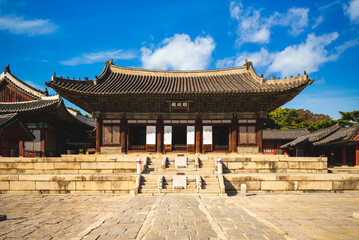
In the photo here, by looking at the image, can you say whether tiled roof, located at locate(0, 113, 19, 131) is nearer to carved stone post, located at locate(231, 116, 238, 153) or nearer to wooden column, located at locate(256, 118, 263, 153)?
carved stone post, located at locate(231, 116, 238, 153)

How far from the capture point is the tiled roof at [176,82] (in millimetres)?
16969

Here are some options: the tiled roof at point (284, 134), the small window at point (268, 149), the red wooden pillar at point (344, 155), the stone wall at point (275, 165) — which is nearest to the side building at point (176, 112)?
the stone wall at point (275, 165)

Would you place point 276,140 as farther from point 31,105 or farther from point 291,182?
point 31,105

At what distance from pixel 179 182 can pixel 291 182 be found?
21.3ft

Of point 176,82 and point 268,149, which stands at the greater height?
point 176,82

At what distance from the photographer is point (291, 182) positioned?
12.4 meters

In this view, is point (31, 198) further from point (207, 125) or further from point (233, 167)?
point (207, 125)

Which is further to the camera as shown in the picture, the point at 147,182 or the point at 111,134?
the point at 111,134

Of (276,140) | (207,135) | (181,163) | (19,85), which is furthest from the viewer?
(276,140)

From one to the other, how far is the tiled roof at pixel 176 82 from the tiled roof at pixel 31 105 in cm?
473

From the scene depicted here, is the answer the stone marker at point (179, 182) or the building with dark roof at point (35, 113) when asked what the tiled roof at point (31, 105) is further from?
the stone marker at point (179, 182)

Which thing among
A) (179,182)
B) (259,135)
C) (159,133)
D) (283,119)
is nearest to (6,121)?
(159,133)

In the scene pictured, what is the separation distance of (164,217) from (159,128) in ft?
40.7

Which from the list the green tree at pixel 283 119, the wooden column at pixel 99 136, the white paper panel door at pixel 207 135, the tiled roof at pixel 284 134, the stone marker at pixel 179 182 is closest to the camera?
the stone marker at pixel 179 182
